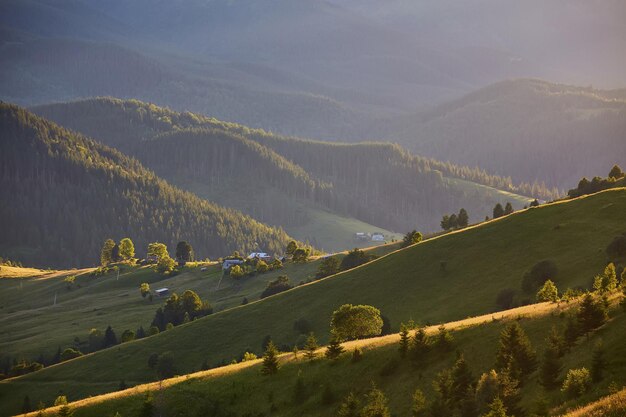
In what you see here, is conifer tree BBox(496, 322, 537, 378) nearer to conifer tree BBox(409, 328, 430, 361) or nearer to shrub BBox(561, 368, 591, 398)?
shrub BBox(561, 368, 591, 398)

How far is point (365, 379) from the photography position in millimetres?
56250

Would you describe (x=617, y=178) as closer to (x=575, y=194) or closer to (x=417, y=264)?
(x=575, y=194)

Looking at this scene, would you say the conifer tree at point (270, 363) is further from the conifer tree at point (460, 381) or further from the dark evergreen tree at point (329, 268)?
the dark evergreen tree at point (329, 268)

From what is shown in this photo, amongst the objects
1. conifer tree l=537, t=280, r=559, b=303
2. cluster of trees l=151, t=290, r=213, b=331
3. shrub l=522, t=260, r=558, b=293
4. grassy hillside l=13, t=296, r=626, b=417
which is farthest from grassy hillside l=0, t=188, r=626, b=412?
cluster of trees l=151, t=290, r=213, b=331

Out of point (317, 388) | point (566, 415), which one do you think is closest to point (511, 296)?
point (317, 388)

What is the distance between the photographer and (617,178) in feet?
424

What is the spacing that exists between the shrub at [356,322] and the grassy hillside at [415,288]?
7.76 m

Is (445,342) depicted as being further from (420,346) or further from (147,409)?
(147,409)

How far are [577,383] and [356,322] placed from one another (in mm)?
43671

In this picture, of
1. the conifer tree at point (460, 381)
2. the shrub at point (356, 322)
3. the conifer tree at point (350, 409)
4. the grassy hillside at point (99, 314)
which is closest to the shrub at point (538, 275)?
the shrub at point (356, 322)

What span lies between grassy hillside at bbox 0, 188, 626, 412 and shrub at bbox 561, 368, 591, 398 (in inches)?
1619

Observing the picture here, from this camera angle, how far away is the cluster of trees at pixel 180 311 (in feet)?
482

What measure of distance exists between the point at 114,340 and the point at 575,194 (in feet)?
335

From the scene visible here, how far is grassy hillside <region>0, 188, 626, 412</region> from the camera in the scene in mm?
88938
